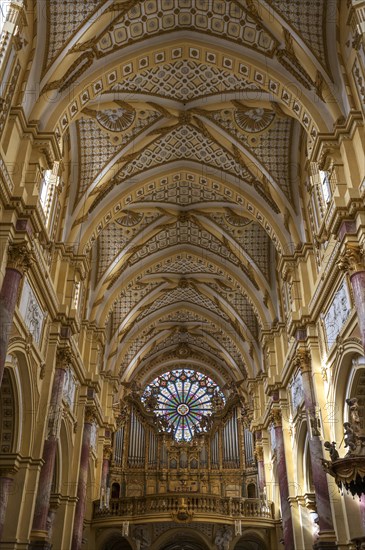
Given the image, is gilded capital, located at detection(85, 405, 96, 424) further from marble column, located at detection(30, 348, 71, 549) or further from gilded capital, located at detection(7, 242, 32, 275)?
gilded capital, located at detection(7, 242, 32, 275)

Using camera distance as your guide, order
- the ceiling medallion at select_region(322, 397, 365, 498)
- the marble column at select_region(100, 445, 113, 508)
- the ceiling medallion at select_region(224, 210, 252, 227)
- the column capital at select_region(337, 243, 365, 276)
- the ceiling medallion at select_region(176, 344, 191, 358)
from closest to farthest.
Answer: the ceiling medallion at select_region(322, 397, 365, 498), the column capital at select_region(337, 243, 365, 276), the ceiling medallion at select_region(224, 210, 252, 227), the marble column at select_region(100, 445, 113, 508), the ceiling medallion at select_region(176, 344, 191, 358)

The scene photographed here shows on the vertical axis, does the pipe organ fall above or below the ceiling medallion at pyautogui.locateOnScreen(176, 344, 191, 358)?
below

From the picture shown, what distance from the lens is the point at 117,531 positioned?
22266mm

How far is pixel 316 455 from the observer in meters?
14.8

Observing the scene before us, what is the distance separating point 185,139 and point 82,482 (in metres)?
12.0

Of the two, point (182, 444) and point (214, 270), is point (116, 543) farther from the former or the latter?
point (214, 270)

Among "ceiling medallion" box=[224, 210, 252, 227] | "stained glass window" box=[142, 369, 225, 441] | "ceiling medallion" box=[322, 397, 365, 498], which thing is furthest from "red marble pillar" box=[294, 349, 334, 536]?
"stained glass window" box=[142, 369, 225, 441]

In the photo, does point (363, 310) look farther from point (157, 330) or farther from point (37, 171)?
point (157, 330)

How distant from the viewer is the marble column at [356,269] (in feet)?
37.8

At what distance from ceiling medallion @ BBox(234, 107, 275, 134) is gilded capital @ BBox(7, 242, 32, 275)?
884cm

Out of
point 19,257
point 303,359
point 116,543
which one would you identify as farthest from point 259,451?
point 19,257

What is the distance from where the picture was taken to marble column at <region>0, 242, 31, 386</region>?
11.2 metres

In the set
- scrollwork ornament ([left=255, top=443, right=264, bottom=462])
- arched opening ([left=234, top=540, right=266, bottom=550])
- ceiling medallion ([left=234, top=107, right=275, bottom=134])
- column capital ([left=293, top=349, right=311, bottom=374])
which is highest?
ceiling medallion ([left=234, top=107, right=275, bottom=134])

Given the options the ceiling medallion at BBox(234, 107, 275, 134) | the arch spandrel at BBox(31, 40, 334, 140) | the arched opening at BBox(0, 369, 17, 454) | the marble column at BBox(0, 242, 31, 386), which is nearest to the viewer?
the marble column at BBox(0, 242, 31, 386)
